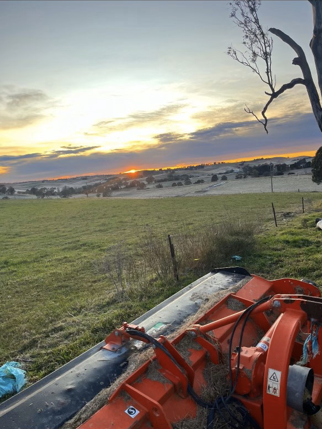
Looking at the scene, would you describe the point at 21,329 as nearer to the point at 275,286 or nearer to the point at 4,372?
the point at 4,372

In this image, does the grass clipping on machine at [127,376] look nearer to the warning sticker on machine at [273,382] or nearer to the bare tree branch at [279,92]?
the warning sticker on machine at [273,382]

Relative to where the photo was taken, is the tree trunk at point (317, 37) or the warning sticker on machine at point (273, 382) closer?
the warning sticker on machine at point (273, 382)

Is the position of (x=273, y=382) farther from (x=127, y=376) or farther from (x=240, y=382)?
(x=127, y=376)

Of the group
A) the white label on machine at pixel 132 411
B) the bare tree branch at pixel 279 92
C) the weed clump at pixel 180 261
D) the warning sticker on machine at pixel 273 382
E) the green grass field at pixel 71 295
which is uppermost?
the bare tree branch at pixel 279 92

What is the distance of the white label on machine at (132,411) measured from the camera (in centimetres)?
256

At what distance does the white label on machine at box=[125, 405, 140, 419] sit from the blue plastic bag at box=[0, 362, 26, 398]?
2396 millimetres

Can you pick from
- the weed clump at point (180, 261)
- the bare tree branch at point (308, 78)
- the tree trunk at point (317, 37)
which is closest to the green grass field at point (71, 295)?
the weed clump at point (180, 261)

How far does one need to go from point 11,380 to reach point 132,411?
2556 millimetres

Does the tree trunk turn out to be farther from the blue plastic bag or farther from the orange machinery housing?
the blue plastic bag

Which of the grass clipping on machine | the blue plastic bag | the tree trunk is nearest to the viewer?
the grass clipping on machine

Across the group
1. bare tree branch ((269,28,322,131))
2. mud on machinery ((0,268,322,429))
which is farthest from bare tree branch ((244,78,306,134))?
mud on machinery ((0,268,322,429))

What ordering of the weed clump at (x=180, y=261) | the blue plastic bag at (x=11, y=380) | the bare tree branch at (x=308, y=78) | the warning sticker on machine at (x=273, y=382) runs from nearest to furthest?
the warning sticker on machine at (x=273, y=382) < the blue plastic bag at (x=11, y=380) < the weed clump at (x=180, y=261) < the bare tree branch at (x=308, y=78)

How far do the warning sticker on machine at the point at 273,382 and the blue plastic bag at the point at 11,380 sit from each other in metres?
3.33

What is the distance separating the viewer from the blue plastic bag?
429 cm
